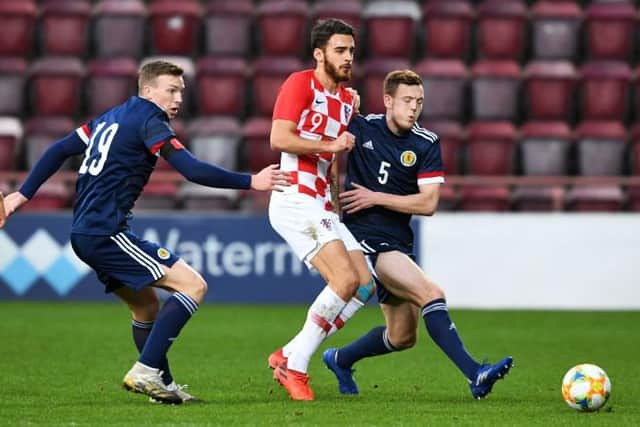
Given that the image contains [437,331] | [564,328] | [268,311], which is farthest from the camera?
[268,311]

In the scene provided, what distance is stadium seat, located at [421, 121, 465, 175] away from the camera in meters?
14.8

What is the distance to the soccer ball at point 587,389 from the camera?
6.32 m

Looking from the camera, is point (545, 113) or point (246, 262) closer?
point (246, 262)

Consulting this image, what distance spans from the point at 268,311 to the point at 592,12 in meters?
5.97

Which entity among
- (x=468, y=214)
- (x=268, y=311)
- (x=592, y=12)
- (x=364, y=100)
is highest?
(x=592, y=12)

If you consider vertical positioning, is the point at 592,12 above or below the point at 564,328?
above

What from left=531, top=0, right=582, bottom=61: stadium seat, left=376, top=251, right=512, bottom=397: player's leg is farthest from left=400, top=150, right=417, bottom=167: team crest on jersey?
left=531, top=0, right=582, bottom=61: stadium seat

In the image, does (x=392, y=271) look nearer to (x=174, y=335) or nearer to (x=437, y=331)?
(x=437, y=331)

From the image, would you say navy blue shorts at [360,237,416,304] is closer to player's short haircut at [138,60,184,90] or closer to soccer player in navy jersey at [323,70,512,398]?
soccer player in navy jersey at [323,70,512,398]

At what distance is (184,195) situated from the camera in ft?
46.0

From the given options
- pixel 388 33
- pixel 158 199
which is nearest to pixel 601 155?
A: pixel 388 33

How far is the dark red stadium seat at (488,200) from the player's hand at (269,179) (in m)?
7.90

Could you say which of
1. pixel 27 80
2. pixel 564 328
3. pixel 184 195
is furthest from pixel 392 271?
pixel 27 80

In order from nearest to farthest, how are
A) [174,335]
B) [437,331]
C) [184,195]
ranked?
[174,335], [437,331], [184,195]
